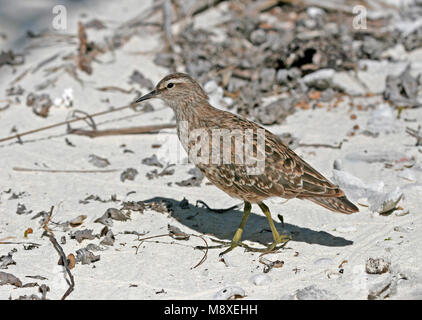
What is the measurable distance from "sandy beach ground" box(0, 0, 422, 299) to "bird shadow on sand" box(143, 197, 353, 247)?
0.01m

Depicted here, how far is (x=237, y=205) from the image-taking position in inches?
248

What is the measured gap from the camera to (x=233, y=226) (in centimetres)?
600

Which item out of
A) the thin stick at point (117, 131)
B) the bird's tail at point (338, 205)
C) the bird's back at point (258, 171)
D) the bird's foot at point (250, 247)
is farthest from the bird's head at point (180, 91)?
the thin stick at point (117, 131)

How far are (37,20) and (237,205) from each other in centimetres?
554

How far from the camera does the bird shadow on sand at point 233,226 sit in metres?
5.67

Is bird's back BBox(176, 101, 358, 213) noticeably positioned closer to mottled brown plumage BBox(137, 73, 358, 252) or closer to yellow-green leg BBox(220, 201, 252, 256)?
mottled brown plumage BBox(137, 73, 358, 252)

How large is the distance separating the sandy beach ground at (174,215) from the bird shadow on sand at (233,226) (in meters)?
0.01

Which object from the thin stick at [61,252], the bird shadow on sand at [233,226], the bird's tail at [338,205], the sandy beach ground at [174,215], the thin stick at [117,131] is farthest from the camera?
the thin stick at [117,131]

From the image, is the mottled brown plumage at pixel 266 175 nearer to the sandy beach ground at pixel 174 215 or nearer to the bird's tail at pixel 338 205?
the bird's tail at pixel 338 205

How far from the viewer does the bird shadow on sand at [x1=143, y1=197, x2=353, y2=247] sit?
18.6 ft

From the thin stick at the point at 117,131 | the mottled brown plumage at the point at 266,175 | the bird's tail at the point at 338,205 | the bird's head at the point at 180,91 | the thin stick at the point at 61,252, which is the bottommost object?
the thin stick at the point at 61,252

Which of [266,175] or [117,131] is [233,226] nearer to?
[266,175]

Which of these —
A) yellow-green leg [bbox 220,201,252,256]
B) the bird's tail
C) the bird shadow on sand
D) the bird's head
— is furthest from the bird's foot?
the bird's head
